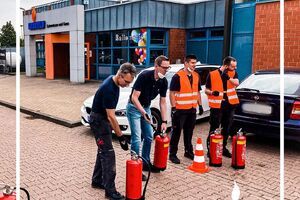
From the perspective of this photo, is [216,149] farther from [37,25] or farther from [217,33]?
[37,25]

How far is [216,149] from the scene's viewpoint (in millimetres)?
5387

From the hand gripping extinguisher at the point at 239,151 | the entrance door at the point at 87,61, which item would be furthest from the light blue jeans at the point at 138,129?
the entrance door at the point at 87,61

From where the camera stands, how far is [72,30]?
62.9 feet

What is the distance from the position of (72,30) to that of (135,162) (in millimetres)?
16561

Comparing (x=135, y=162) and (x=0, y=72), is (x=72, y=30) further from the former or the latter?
(x=135, y=162)

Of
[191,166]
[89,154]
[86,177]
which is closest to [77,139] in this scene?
[89,154]

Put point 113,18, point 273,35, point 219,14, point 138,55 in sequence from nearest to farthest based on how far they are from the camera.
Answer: point 273,35 < point 219,14 < point 138,55 < point 113,18

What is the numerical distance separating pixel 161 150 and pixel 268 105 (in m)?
2.39

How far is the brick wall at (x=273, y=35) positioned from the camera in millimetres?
10156

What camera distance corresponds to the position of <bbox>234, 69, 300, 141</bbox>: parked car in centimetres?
578

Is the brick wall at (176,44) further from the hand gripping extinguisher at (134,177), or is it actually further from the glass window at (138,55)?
the hand gripping extinguisher at (134,177)

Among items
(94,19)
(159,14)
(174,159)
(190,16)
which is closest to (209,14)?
(190,16)

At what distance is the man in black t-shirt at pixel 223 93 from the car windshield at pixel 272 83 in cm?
79

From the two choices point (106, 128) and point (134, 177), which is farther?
point (106, 128)
